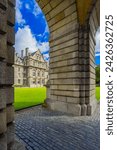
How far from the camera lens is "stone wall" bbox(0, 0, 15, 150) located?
333cm

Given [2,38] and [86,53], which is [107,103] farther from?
[86,53]

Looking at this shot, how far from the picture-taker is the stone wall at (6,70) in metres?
3.33

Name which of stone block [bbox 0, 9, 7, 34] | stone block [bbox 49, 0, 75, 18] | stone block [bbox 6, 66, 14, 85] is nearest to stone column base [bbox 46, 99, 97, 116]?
stone block [bbox 49, 0, 75, 18]

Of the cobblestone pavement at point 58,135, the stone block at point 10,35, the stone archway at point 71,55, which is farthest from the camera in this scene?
the stone archway at point 71,55

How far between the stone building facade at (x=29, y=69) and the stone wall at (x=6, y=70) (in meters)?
68.2

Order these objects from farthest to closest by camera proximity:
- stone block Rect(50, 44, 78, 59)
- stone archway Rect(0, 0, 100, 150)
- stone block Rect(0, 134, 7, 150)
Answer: stone block Rect(50, 44, 78, 59) → stone archway Rect(0, 0, 100, 150) → stone block Rect(0, 134, 7, 150)

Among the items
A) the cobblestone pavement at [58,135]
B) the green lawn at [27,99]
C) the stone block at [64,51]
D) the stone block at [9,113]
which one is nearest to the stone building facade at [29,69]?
the green lawn at [27,99]

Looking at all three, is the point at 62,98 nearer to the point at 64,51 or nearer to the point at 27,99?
the point at 64,51

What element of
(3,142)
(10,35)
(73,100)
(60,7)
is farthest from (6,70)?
(60,7)

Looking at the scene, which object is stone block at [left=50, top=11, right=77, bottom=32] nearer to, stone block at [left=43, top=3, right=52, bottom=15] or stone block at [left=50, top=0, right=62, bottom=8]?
stone block at [left=50, top=0, right=62, bottom=8]

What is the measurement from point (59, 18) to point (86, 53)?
2.71m

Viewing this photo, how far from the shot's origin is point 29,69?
7706 centimetres

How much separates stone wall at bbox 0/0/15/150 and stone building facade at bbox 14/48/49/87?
68.2 m

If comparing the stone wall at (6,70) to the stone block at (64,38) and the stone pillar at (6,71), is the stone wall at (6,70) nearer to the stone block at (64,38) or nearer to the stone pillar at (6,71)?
the stone pillar at (6,71)
